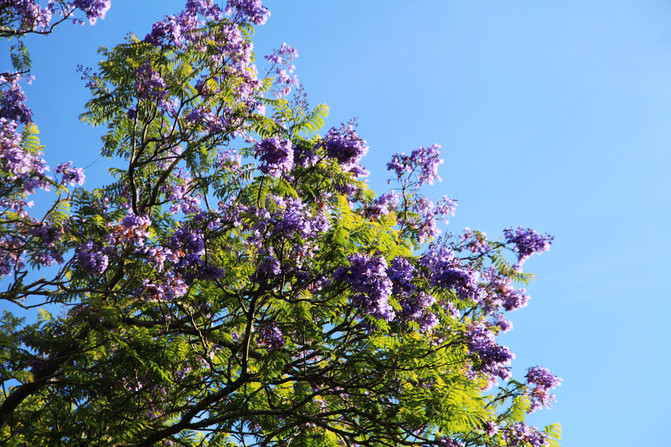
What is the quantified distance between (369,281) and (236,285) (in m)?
3.09

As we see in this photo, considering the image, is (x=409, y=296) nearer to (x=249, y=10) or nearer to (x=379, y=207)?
(x=379, y=207)

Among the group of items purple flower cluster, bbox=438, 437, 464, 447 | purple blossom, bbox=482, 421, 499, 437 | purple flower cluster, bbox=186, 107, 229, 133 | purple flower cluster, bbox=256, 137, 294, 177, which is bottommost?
purple flower cluster, bbox=438, 437, 464, 447

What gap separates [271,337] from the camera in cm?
941

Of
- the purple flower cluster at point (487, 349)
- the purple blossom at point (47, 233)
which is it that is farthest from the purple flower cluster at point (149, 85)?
the purple flower cluster at point (487, 349)

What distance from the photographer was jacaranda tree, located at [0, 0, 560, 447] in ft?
23.9

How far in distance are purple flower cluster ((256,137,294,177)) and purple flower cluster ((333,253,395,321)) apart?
1688 millimetres

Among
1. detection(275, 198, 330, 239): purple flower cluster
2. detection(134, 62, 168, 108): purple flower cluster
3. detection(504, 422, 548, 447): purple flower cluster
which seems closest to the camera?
detection(275, 198, 330, 239): purple flower cluster

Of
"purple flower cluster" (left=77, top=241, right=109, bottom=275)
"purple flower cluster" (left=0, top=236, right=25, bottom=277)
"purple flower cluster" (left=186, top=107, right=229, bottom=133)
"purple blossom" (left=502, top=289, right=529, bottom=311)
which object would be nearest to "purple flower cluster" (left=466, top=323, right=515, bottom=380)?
"purple blossom" (left=502, top=289, right=529, bottom=311)

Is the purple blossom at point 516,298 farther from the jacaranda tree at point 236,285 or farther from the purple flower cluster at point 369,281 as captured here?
the purple flower cluster at point 369,281

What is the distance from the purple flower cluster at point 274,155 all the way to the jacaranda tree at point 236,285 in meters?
0.03

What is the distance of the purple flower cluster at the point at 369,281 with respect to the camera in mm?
6430

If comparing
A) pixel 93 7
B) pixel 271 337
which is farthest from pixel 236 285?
pixel 93 7

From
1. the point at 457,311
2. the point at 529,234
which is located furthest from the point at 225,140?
the point at 529,234

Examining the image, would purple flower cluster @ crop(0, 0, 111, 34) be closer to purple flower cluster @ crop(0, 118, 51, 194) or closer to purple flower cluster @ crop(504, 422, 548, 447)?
purple flower cluster @ crop(0, 118, 51, 194)
